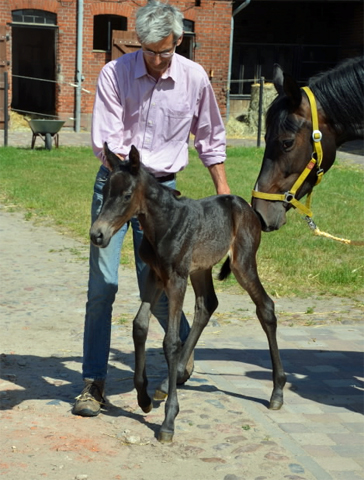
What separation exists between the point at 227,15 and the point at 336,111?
20869mm

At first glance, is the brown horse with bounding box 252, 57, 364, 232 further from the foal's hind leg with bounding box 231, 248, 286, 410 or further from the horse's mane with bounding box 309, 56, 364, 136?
the foal's hind leg with bounding box 231, 248, 286, 410

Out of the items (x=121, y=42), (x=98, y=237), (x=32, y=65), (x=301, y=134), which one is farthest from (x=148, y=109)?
(x=32, y=65)

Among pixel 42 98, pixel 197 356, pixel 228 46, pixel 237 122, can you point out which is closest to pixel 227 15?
pixel 228 46

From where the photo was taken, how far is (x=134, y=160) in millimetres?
4043

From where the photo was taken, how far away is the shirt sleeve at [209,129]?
4.80m

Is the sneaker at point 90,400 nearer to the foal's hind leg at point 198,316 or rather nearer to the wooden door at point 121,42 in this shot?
the foal's hind leg at point 198,316

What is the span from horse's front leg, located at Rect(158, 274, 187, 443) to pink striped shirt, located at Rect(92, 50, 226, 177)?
0.71m

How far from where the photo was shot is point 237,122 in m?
25.6

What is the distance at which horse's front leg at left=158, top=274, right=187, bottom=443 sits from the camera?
429 centimetres

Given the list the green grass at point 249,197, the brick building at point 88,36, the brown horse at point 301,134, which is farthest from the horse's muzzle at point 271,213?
the brick building at point 88,36

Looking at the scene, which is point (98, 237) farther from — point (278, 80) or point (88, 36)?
point (88, 36)

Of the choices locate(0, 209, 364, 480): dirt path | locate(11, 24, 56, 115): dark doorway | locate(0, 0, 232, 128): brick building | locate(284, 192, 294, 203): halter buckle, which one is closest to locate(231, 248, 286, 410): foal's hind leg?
locate(0, 209, 364, 480): dirt path

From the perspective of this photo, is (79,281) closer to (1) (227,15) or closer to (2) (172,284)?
(2) (172,284)

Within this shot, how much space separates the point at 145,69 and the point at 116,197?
895 millimetres
